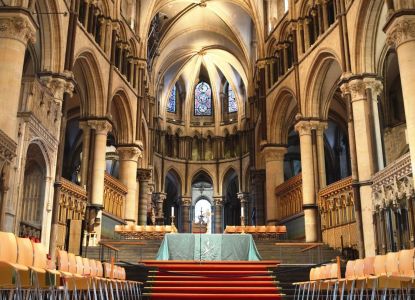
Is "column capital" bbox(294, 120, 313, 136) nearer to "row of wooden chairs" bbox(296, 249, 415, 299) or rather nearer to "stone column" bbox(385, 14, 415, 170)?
"stone column" bbox(385, 14, 415, 170)

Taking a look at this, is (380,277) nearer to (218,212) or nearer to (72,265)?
(72,265)

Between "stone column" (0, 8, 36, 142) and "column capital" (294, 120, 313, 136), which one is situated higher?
"column capital" (294, 120, 313, 136)

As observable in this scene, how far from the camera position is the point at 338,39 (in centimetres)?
1658

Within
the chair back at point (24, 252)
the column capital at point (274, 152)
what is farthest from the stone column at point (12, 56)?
the column capital at point (274, 152)

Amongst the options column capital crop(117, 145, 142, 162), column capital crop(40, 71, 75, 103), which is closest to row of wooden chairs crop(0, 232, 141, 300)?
column capital crop(40, 71, 75, 103)

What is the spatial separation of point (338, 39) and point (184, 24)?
56.4ft

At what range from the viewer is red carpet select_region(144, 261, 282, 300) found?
31.6 feet

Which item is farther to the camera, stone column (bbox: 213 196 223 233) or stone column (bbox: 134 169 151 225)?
stone column (bbox: 213 196 223 233)

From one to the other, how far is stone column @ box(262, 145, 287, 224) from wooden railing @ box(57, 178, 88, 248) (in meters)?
9.92

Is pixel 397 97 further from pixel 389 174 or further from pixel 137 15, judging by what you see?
pixel 137 15

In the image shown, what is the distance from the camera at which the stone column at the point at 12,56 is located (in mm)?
10398

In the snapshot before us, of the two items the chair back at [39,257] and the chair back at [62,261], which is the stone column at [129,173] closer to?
the chair back at [62,261]

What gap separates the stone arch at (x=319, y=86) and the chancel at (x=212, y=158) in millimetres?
50

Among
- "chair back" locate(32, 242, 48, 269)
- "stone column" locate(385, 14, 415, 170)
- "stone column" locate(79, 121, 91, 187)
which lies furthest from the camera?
"stone column" locate(79, 121, 91, 187)
